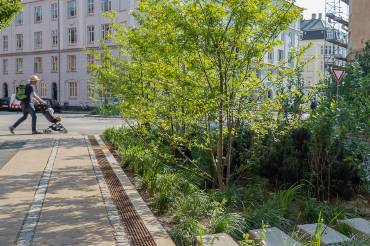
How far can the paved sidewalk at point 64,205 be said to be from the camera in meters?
4.57

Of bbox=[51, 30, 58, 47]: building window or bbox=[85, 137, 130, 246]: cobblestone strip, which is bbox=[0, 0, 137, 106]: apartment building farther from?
bbox=[85, 137, 130, 246]: cobblestone strip

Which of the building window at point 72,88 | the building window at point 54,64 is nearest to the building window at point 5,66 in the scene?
the building window at point 54,64

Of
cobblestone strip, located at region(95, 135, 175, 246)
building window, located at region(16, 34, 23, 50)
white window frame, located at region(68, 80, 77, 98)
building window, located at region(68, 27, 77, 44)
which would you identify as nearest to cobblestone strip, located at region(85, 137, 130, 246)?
cobblestone strip, located at region(95, 135, 175, 246)

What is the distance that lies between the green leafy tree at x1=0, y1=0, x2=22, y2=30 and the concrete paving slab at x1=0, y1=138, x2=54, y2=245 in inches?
195

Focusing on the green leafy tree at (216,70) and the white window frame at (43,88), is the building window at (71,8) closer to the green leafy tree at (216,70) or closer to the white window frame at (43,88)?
the white window frame at (43,88)

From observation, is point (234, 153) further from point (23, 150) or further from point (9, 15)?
point (9, 15)

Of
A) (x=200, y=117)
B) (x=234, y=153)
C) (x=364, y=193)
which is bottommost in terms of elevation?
(x=364, y=193)

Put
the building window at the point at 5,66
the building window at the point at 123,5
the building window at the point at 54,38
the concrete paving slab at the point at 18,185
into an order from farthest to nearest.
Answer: the building window at the point at 5,66
the building window at the point at 54,38
the building window at the point at 123,5
the concrete paving slab at the point at 18,185

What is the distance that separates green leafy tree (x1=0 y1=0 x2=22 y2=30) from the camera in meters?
14.2

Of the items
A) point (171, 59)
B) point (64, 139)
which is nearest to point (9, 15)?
point (64, 139)

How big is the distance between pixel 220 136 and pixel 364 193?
2358 mm

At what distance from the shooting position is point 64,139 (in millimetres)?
13797

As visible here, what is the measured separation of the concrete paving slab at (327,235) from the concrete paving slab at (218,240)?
719 mm

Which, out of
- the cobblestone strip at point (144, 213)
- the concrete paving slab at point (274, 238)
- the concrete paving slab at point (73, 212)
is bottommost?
the concrete paving slab at point (73, 212)
